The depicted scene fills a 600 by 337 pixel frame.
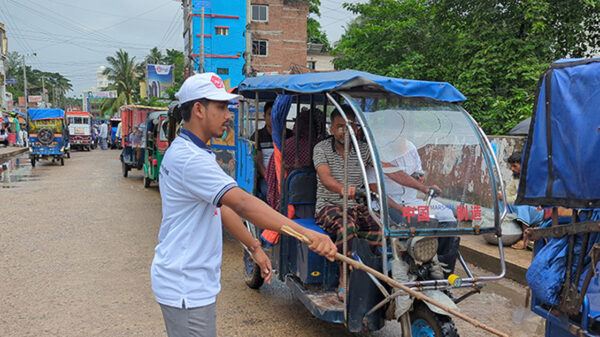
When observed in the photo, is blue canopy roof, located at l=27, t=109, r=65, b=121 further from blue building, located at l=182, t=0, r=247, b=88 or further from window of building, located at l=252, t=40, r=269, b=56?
window of building, located at l=252, t=40, r=269, b=56

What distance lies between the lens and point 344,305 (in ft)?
12.2

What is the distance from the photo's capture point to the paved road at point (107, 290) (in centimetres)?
456

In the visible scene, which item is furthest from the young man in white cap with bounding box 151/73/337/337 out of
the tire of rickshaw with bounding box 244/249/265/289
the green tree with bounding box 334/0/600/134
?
the green tree with bounding box 334/0/600/134

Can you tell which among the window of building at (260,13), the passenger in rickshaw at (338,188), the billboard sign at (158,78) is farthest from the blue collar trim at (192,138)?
the billboard sign at (158,78)

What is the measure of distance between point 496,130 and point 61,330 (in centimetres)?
898

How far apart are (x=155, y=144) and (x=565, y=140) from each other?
460 inches

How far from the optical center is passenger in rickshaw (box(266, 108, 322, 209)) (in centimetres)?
505

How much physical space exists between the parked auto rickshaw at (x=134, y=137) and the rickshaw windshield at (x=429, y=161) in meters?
11.9

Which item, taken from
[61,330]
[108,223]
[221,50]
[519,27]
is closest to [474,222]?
[61,330]

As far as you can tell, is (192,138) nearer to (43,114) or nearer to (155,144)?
(155,144)

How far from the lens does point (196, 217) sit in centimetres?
224

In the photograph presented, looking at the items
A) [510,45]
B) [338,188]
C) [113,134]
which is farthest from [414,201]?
[113,134]

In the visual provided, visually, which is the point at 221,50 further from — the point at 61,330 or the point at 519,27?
the point at 61,330

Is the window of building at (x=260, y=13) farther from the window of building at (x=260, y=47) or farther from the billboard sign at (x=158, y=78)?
the billboard sign at (x=158, y=78)
